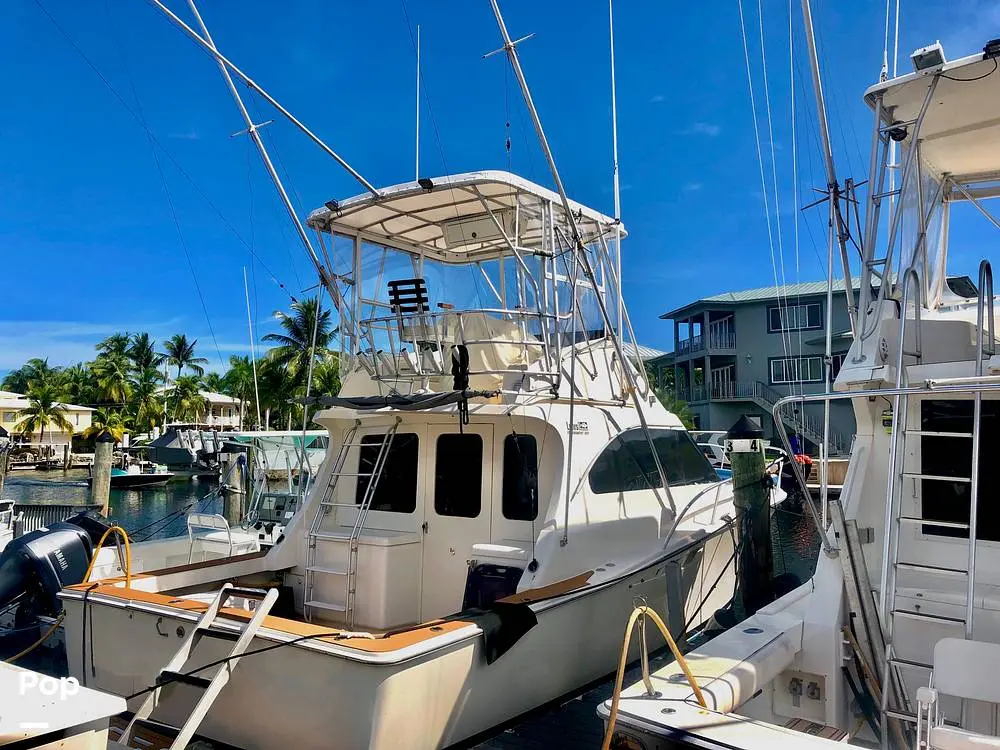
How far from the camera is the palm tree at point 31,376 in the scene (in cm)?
6091

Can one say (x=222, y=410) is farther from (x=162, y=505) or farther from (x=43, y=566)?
(x=43, y=566)

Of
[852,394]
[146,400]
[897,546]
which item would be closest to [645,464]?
[897,546]

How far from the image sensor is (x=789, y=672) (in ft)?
13.9

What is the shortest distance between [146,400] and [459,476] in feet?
180

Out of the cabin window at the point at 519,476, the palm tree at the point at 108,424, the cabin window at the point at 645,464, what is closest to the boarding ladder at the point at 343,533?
the cabin window at the point at 519,476

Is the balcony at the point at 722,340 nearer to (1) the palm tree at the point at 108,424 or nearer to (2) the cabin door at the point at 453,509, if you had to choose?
(2) the cabin door at the point at 453,509

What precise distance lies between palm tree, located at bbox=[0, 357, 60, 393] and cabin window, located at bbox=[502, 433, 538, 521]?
207 feet

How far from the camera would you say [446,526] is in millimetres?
6535

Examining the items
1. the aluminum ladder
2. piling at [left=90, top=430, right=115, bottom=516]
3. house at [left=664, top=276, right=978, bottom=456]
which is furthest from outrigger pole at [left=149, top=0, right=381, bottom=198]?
house at [left=664, top=276, right=978, bottom=456]

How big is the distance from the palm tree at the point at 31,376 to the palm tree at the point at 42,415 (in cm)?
404

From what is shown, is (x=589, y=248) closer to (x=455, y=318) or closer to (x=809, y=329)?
(x=455, y=318)

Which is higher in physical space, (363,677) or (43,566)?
(363,677)

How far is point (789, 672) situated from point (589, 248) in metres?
4.68

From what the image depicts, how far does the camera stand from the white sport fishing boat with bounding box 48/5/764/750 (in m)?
4.32
